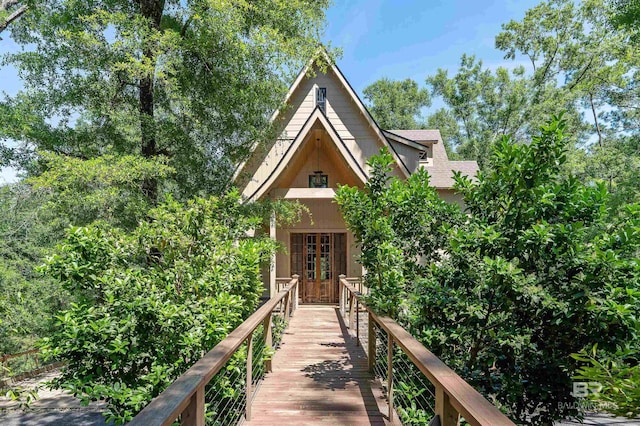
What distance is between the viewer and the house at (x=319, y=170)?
10203 millimetres

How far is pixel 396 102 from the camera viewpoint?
102 ft

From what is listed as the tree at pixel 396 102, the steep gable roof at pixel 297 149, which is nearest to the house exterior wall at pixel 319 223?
the steep gable roof at pixel 297 149

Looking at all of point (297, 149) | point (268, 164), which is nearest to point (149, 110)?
point (297, 149)

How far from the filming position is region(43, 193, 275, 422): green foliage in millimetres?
3342

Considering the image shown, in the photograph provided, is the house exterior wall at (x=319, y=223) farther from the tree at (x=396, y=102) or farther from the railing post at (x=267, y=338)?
the tree at (x=396, y=102)

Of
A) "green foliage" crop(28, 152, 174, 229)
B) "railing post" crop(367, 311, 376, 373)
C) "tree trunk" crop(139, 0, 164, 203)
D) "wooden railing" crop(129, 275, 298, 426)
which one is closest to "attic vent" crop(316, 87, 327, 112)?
"tree trunk" crop(139, 0, 164, 203)

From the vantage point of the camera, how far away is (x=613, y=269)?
2.64 m

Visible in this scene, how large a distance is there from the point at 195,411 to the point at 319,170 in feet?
32.8

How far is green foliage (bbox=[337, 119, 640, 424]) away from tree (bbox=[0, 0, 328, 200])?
5442mm

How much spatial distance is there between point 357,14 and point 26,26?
44.6 ft

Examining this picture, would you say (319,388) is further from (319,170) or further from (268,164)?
(268,164)

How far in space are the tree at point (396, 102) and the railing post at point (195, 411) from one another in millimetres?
29944

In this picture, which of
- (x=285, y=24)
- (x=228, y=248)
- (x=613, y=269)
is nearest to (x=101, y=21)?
(x=285, y=24)

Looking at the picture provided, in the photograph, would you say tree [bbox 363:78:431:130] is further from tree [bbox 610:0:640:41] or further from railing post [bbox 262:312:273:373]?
railing post [bbox 262:312:273:373]
